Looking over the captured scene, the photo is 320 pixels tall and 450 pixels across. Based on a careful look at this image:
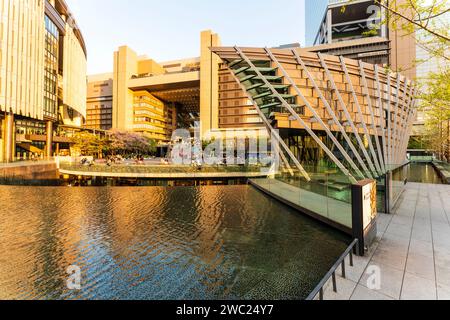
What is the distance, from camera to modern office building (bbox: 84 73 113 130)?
112125mm

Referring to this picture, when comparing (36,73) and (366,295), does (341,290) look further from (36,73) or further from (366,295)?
(36,73)

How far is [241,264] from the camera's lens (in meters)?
5.64

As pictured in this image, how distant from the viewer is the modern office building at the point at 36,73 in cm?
3797

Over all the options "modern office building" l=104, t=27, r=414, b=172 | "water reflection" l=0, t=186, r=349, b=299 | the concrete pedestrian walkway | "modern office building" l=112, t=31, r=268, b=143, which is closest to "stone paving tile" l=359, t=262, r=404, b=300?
the concrete pedestrian walkway

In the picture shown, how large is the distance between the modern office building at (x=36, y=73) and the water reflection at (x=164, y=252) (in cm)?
4029

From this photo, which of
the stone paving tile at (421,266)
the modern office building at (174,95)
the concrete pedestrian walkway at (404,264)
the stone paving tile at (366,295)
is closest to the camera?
the stone paving tile at (366,295)

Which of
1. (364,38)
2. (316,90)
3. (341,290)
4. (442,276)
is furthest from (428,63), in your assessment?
(341,290)

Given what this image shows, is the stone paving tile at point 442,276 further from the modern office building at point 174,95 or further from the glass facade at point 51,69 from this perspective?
the modern office building at point 174,95

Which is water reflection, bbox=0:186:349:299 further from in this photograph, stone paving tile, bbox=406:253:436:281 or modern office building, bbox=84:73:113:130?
modern office building, bbox=84:73:113:130

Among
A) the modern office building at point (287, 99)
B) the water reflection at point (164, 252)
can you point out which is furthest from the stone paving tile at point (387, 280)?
the modern office building at point (287, 99)

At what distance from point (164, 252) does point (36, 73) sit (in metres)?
53.3
